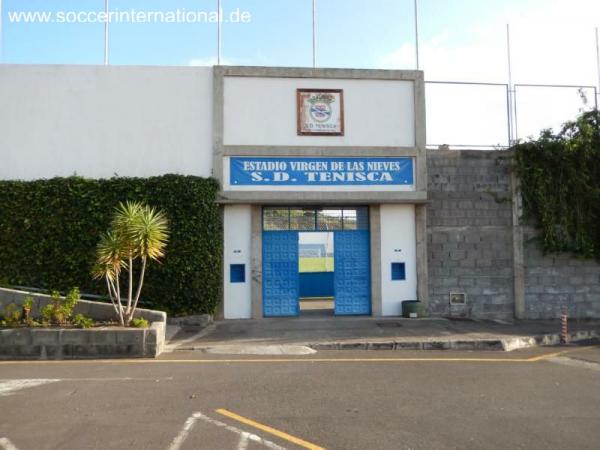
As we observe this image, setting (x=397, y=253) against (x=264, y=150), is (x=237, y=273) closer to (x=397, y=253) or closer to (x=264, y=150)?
(x=264, y=150)

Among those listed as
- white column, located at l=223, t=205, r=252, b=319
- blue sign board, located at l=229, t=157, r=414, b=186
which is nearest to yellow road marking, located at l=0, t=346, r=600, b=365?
white column, located at l=223, t=205, r=252, b=319

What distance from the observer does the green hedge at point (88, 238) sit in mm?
13977

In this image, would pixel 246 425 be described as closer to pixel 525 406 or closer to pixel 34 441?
pixel 34 441

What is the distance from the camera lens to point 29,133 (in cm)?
1480

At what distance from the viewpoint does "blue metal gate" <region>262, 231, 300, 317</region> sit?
15180 mm

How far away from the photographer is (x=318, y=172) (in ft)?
49.4

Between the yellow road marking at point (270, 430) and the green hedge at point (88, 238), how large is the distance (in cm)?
832

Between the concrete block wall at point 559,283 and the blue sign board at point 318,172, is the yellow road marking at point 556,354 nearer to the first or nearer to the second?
the concrete block wall at point 559,283

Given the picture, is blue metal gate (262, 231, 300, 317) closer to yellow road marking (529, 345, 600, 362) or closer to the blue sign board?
the blue sign board

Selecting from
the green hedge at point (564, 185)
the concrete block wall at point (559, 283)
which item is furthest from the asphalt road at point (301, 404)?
the green hedge at point (564, 185)

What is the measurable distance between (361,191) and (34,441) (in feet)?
37.3

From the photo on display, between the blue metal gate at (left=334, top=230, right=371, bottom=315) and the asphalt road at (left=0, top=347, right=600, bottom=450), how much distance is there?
235 inches

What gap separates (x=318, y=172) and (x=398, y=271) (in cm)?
393

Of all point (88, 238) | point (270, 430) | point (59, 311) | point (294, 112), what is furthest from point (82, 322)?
point (294, 112)
